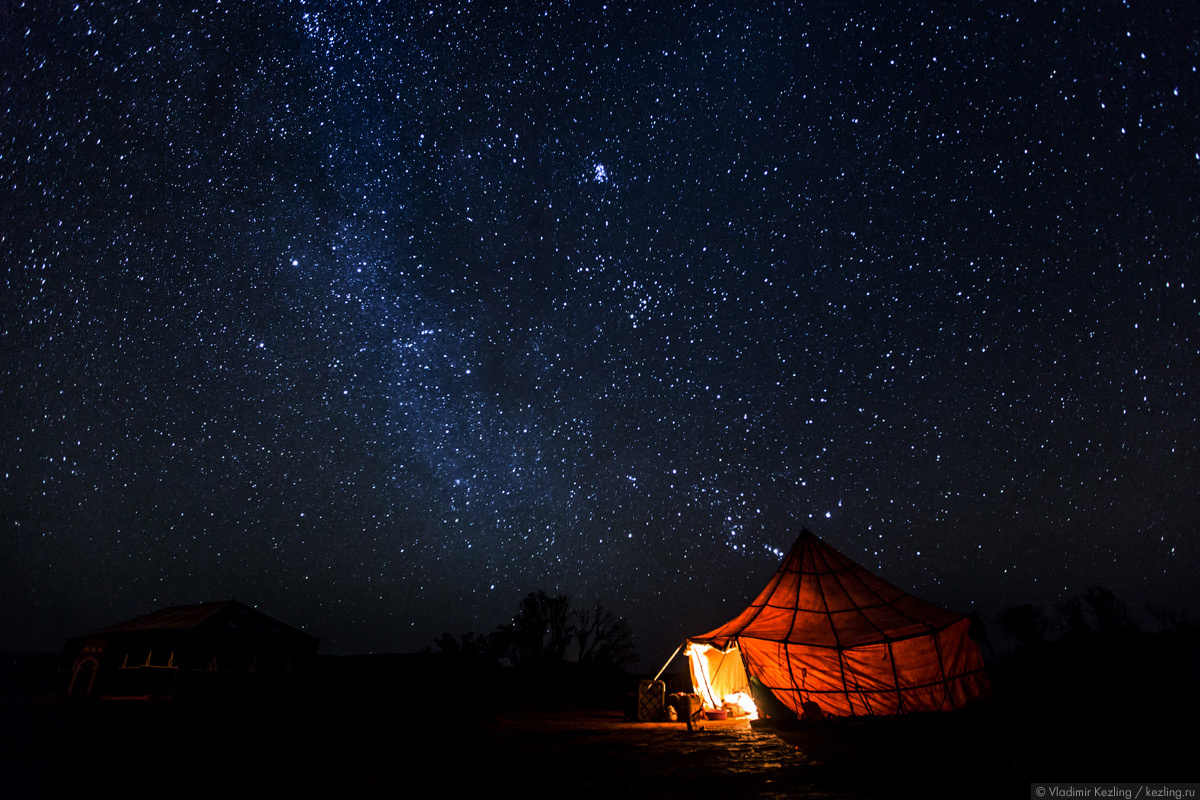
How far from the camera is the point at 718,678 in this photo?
1563 centimetres

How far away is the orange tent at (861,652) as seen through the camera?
12.6 meters

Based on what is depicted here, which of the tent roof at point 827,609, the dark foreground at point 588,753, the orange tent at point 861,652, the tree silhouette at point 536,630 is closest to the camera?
the dark foreground at point 588,753

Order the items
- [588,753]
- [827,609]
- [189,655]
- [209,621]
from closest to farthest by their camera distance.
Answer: [588,753], [827,609], [189,655], [209,621]

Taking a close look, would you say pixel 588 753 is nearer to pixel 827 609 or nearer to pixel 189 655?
pixel 827 609

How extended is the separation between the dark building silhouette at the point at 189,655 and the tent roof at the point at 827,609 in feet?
61.0

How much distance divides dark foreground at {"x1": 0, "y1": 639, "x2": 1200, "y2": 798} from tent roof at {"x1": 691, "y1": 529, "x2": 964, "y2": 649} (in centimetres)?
211

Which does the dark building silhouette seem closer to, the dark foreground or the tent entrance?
the dark foreground

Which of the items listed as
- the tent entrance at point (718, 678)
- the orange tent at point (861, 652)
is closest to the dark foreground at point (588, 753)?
the orange tent at point (861, 652)

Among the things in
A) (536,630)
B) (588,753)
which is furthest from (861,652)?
(536,630)

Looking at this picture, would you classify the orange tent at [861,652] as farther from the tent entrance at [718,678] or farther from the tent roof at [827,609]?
the tent entrance at [718,678]

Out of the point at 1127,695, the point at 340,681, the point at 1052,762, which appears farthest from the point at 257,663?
the point at 1127,695

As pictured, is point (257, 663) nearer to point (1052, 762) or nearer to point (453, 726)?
point (453, 726)

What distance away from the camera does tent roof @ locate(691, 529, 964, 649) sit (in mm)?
12875

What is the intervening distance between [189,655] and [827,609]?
24.4 metres
